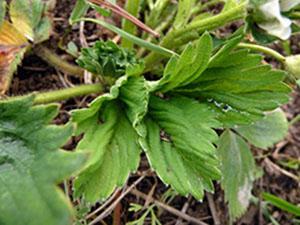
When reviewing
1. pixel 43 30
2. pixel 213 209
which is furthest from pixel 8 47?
pixel 213 209

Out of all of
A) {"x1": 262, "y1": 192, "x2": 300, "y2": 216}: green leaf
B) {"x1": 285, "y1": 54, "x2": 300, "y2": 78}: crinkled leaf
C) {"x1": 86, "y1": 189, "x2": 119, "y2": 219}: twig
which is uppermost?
{"x1": 285, "y1": 54, "x2": 300, "y2": 78}: crinkled leaf

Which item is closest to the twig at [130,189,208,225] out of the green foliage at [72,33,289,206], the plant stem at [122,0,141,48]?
the green foliage at [72,33,289,206]

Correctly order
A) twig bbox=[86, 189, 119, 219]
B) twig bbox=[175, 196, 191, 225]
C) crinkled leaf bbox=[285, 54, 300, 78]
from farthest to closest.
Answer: twig bbox=[175, 196, 191, 225]
twig bbox=[86, 189, 119, 219]
crinkled leaf bbox=[285, 54, 300, 78]

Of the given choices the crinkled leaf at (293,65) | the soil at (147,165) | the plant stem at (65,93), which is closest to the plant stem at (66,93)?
the plant stem at (65,93)

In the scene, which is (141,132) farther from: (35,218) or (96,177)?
(35,218)

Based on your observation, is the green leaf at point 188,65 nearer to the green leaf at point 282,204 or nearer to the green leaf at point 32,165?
the green leaf at point 32,165

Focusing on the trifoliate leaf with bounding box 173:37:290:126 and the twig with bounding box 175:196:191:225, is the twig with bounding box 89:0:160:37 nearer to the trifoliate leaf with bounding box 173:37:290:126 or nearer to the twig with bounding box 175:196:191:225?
the trifoliate leaf with bounding box 173:37:290:126
